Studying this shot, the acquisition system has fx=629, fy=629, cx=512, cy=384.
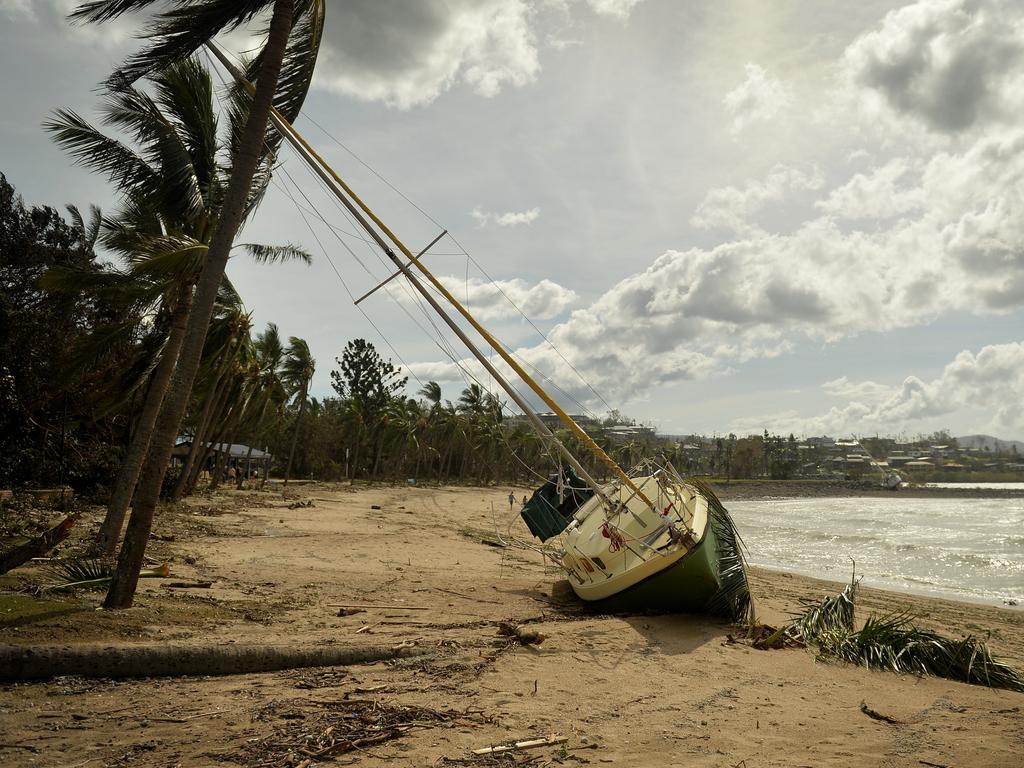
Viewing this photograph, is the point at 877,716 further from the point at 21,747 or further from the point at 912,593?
the point at 912,593

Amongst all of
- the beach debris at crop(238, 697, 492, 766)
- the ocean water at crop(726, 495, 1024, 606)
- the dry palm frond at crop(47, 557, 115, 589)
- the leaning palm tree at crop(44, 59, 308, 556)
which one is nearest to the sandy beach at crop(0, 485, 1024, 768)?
the beach debris at crop(238, 697, 492, 766)

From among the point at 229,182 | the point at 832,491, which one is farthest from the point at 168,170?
the point at 832,491

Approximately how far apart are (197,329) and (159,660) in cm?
377

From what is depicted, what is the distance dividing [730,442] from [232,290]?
13567 centimetres

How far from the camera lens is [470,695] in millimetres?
5043

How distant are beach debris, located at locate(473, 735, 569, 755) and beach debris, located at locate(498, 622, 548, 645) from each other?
2.44 m

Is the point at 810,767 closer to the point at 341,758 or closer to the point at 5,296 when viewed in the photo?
the point at 341,758

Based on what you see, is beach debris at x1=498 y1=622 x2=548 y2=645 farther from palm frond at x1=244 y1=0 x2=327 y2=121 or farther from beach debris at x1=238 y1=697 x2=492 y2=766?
palm frond at x1=244 y1=0 x2=327 y2=121

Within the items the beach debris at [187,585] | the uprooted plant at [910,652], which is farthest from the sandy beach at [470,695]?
the uprooted plant at [910,652]

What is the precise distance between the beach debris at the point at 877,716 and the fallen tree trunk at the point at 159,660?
4.41 m

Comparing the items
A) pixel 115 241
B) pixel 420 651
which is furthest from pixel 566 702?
pixel 115 241

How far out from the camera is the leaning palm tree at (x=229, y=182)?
6883 mm

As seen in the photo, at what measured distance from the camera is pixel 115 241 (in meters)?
12.1

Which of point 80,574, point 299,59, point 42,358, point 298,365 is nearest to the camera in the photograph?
point 80,574
